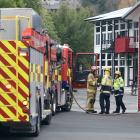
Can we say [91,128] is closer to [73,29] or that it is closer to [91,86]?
[91,86]

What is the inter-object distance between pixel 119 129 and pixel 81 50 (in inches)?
2521

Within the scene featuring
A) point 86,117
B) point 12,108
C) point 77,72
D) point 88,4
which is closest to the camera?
point 12,108

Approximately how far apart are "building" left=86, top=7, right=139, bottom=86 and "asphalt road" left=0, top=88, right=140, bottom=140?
135 feet

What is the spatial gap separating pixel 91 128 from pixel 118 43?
170ft

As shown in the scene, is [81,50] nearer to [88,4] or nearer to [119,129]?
[88,4]

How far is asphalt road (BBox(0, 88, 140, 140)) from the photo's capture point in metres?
16.0

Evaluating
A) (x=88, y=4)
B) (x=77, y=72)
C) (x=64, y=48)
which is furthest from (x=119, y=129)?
(x=88, y=4)

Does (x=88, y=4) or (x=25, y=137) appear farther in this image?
(x=88, y=4)

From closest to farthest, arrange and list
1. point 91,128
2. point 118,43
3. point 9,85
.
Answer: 1. point 9,85
2. point 91,128
3. point 118,43

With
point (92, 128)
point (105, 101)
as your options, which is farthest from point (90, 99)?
point (92, 128)

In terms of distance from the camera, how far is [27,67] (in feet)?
43.3

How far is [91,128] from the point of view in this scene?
18.7 metres

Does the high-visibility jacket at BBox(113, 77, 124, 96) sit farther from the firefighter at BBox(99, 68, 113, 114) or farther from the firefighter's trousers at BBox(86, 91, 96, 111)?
the firefighter's trousers at BBox(86, 91, 96, 111)

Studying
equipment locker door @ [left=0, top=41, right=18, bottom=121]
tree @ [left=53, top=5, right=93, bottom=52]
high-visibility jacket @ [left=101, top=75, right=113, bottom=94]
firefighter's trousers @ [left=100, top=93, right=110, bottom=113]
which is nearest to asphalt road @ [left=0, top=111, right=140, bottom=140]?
firefighter's trousers @ [left=100, top=93, right=110, bottom=113]
